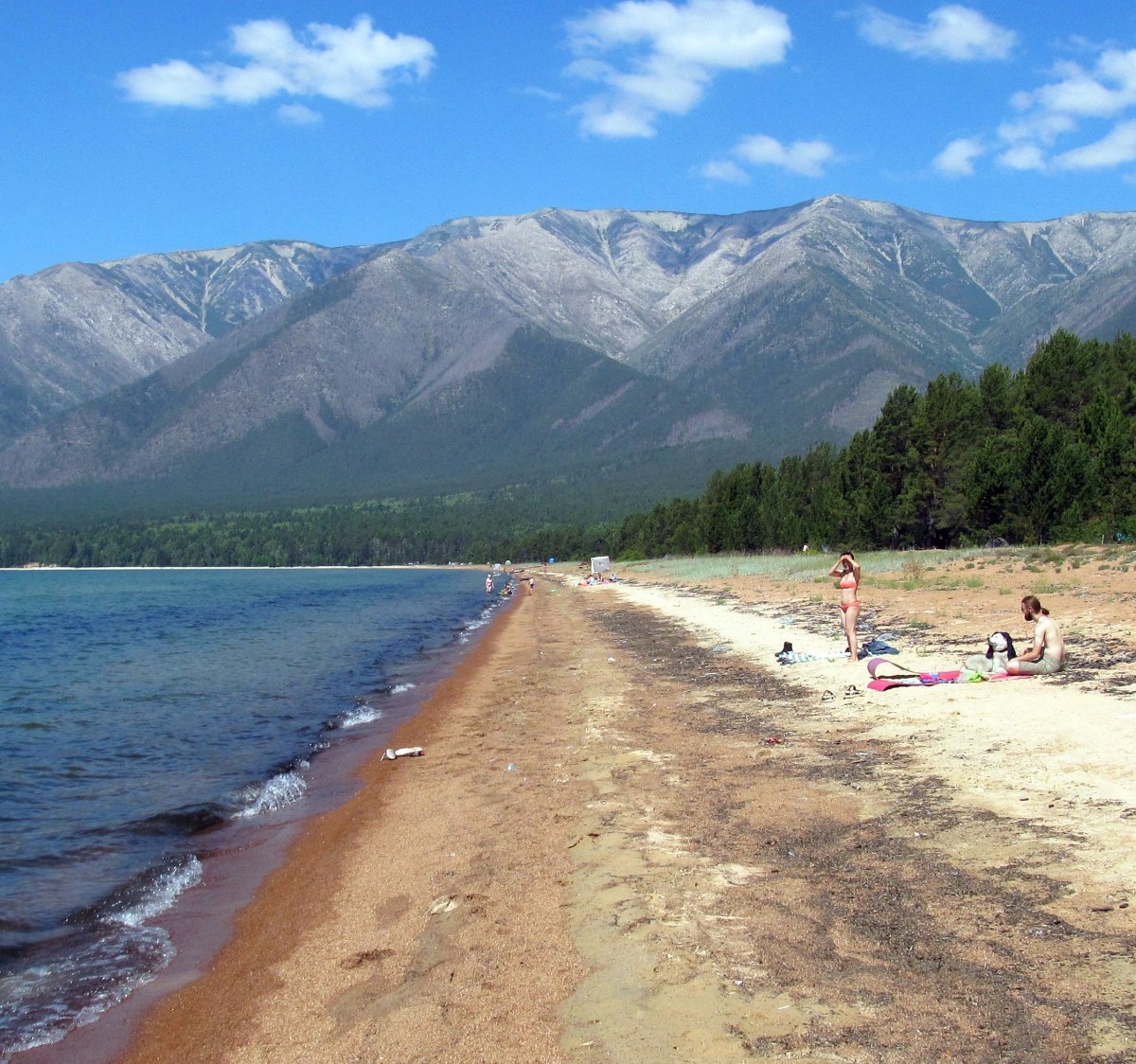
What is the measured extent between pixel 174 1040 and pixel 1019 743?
→ 28.9ft

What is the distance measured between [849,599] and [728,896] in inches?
463

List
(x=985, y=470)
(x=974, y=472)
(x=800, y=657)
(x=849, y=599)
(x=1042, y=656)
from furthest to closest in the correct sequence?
(x=974, y=472) → (x=985, y=470) → (x=800, y=657) → (x=849, y=599) → (x=1042, y=656)

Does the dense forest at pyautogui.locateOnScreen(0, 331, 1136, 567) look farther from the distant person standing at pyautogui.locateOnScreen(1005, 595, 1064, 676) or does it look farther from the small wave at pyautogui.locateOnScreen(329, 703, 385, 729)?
the small wave at pyautogui.locateOnScreen(329, 703, 385, 729)

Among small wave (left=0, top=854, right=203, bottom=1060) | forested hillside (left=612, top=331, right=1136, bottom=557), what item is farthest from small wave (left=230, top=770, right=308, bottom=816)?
forested hillside (left=612, top=331, right=1136, bottom=557)

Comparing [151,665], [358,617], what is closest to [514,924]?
[151,665]

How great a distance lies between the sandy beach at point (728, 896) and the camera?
562cm

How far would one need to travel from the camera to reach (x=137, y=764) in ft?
54.0

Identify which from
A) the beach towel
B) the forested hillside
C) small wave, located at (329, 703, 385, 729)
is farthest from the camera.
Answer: the forested hillside

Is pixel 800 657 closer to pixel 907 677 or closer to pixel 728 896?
pixel 907 677

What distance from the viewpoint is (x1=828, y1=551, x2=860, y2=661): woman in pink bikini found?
18.2 metres

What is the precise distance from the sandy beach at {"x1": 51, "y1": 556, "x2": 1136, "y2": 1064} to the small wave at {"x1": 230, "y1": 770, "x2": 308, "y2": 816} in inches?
48.3

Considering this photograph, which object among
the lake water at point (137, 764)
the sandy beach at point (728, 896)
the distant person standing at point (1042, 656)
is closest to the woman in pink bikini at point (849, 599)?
the sandy beach at point (728, 896)

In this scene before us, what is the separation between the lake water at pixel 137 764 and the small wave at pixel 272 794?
0.12 feet

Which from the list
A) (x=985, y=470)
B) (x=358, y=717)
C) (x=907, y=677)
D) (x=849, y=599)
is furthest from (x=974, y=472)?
(x=358, y=717)
